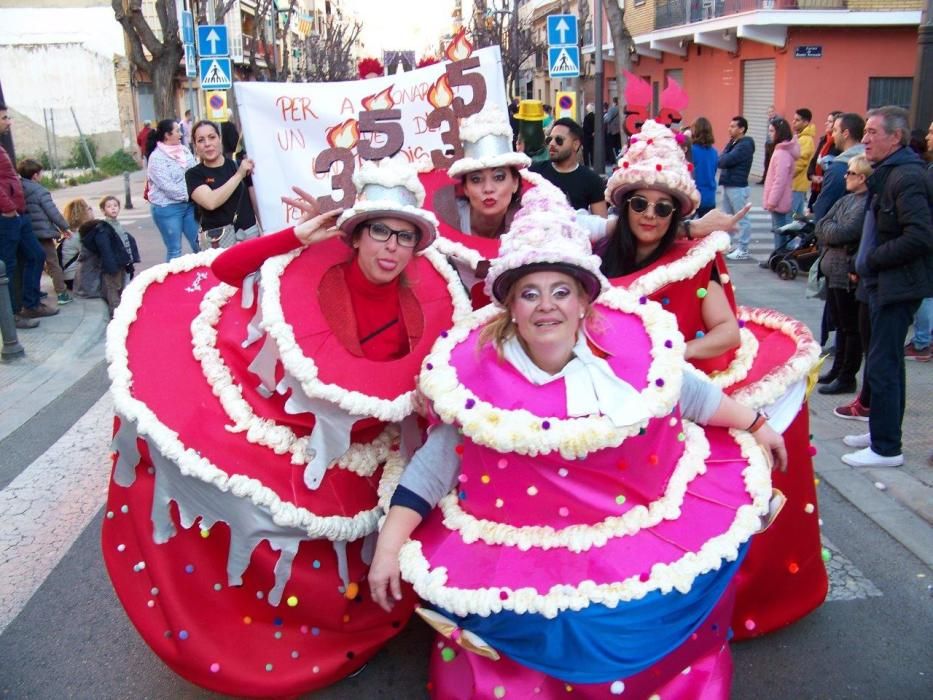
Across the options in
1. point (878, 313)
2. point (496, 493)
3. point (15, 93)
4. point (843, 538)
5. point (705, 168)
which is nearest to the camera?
point (496, 493)

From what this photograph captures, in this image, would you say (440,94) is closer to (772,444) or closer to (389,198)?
(389,198)

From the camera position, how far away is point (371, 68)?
520cm

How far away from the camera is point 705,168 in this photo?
11031 millimetres

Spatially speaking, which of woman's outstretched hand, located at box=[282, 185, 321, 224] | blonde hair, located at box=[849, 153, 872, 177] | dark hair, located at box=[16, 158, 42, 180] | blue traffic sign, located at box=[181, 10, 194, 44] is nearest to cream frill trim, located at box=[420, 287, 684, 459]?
woman's outstretched hand, located at box=[282, 185, 321, 224]

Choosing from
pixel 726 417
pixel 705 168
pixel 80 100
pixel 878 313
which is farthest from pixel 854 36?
pixel 80 100

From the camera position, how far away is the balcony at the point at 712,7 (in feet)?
71.1

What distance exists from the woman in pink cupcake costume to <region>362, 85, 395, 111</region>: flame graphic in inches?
98.4

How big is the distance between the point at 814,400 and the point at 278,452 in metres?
4.70

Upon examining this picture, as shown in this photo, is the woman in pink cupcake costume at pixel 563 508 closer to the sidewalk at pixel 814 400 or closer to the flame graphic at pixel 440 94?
the sidewalk at pixel 814 400

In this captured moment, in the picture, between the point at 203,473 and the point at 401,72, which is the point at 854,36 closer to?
the point at 401,72

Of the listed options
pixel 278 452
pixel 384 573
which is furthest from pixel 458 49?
pixel 384 573

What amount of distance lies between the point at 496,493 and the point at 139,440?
1.21 meters

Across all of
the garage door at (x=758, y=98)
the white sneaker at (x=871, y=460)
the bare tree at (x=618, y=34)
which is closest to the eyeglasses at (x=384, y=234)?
the white sneaker at (x=871, y=460)

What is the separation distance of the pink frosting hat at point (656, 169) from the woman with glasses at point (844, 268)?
292 cm
